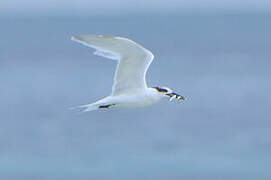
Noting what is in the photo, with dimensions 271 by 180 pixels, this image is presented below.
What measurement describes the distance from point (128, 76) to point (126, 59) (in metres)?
0.17

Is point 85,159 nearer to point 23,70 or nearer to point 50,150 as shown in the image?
point 50,150

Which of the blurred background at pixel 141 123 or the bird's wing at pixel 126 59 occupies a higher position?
the blurred background at pixel 141 123

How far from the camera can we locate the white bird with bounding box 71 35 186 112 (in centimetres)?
947

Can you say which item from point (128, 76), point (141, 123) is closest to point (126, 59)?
point (128, 76)

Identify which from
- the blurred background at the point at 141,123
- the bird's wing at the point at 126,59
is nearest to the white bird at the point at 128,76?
the bird's wing at the point at 126,59

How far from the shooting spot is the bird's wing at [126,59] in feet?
30.9

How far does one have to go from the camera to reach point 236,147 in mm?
16469

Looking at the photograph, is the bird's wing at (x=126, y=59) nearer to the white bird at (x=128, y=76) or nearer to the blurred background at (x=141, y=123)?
the white bird at (x=128, y=76)

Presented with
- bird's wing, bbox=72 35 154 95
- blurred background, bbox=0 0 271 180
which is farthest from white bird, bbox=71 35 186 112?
blurred background, bbox=0 0 271 180

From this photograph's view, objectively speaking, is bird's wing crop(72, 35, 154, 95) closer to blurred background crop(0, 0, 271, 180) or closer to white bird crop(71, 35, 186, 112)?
white bird crop(71, 35, 186, 112)

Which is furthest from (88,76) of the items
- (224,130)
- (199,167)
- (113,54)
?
(113,54)

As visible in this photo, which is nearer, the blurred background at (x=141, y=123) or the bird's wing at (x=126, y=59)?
the bird's wing at (x=126, y=59)

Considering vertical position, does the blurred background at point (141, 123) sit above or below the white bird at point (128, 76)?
above

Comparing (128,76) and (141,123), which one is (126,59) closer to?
(128,76)
